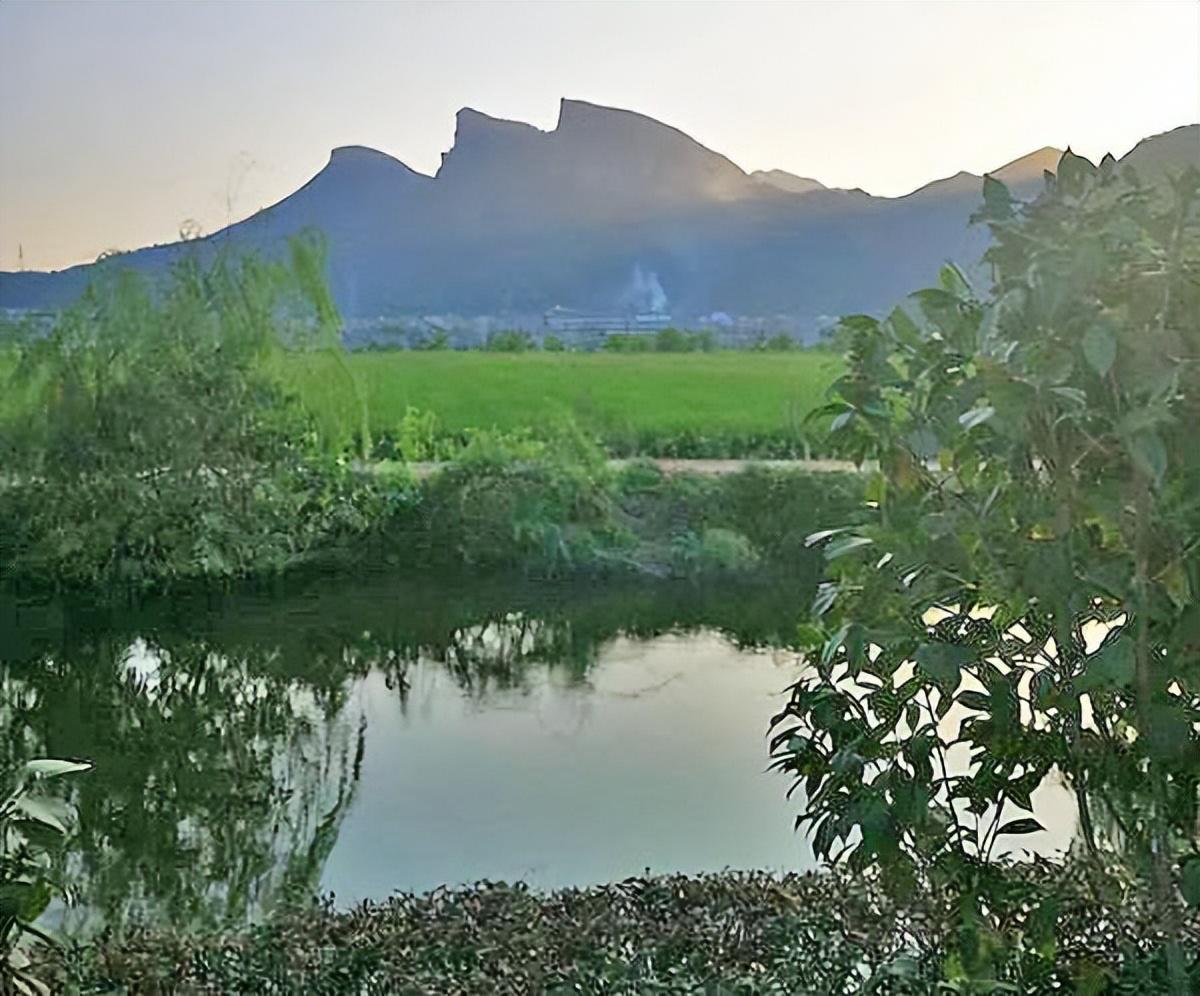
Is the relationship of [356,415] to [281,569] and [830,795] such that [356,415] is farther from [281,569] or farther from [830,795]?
[830,795]

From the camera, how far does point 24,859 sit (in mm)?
1343

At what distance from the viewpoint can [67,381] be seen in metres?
2.70

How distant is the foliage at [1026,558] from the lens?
1133 millimetres

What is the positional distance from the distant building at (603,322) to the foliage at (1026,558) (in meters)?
1.28

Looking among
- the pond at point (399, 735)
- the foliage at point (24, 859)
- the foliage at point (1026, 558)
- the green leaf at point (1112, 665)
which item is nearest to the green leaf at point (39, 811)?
the foliage at point (24, 859)

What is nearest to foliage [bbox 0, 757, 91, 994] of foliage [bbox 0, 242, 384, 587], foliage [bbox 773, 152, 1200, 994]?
foliage [bbox 773, 152, 1200, 994]

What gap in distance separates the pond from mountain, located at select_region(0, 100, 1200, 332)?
1.74 feet

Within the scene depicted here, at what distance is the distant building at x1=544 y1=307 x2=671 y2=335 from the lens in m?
2.63

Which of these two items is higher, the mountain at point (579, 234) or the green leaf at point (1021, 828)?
the mountain at point (579, 234)

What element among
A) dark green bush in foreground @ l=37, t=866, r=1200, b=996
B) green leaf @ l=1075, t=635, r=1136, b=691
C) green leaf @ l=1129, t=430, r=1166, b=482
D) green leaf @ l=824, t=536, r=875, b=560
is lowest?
dark green bush in foreground @ l=37, t=866, r=1200, b=996

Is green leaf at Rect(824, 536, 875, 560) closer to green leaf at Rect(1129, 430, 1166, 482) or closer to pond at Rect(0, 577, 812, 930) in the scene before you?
green leaf at Rect(1129, 430, 1166, 482)

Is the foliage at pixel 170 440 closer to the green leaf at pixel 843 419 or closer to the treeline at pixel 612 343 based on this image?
the treeline at pixel 612 343

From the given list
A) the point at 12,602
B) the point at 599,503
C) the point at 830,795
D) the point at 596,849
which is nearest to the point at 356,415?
the point at 599,503

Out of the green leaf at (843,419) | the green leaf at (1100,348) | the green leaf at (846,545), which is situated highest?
the green leaf at (1100,348)
